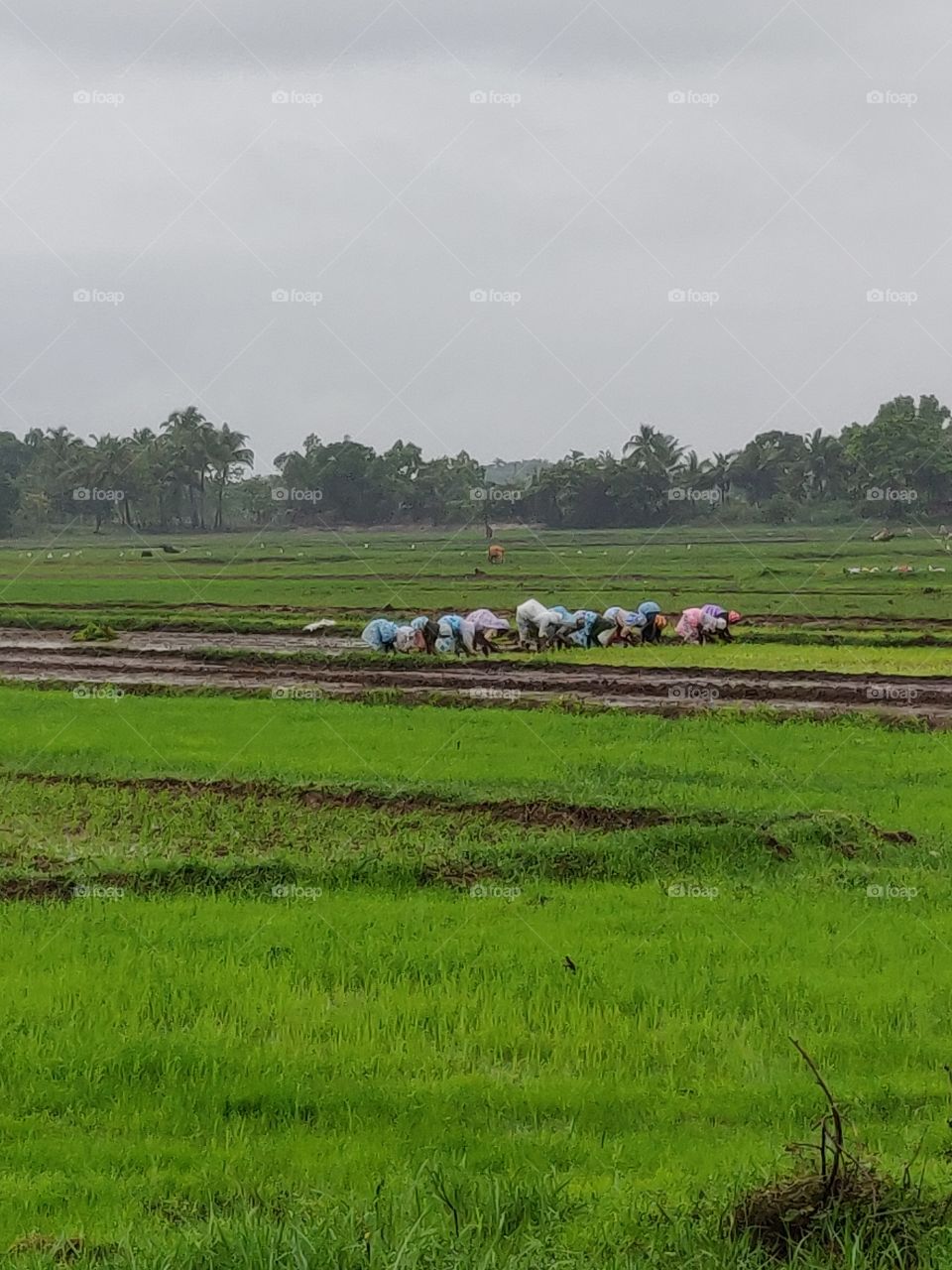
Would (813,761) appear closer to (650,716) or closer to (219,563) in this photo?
(650,716)

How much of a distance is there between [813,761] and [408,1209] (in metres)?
12.2

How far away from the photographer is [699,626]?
1244 inches

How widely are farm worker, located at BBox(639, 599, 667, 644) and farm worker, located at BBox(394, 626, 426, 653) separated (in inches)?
233

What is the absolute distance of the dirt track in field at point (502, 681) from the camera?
21672 millimetres

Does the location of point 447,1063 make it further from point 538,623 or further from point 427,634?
point 538,623

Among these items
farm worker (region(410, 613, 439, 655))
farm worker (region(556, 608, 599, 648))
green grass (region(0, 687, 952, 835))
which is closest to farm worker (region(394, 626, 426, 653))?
farm worker (region(410, 613, 439, 655))

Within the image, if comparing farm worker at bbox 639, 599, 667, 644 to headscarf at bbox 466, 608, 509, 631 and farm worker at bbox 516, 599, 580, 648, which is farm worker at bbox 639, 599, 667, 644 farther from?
headscarf at bbox 466, 608, 509, 631

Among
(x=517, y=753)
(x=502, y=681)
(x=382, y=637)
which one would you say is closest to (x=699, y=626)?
(x=382, y=637)

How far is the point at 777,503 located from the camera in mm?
92438

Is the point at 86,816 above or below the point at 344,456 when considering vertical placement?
below

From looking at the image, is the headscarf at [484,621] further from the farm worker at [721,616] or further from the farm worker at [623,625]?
the farm worker at [721,616]

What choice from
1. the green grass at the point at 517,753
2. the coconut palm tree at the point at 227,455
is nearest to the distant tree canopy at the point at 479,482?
the coconut palm tree at the point at 227,455

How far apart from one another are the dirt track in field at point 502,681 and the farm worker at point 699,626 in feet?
7.35

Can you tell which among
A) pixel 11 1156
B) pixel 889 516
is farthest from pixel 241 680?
pixel 889 516
